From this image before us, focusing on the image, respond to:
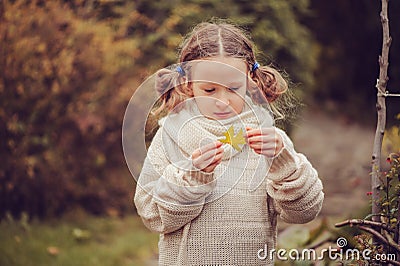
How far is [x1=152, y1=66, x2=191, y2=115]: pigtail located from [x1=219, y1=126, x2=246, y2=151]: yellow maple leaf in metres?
0.24

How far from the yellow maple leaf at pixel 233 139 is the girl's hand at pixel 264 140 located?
0.03 meters

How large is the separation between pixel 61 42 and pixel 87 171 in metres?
0.89

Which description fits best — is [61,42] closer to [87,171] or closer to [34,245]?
[87,171]

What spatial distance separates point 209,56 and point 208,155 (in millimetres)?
359

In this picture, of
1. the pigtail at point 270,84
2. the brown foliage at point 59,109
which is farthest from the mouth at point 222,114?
the brown foliage at point 59,109

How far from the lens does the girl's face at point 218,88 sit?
6.59ft

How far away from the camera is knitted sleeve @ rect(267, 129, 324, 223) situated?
2.03 metres

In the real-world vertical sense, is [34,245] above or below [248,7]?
below

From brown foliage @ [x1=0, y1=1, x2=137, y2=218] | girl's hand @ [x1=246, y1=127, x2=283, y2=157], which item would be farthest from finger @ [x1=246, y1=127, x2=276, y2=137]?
brown foliage @ [x1=0, y1=1, x2=137, y2=218]

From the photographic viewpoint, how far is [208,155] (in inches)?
75.2

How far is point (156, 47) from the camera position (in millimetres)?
4988

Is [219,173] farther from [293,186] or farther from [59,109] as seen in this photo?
[59,109]

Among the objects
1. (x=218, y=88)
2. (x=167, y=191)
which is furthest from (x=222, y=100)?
(x=167, y=191)

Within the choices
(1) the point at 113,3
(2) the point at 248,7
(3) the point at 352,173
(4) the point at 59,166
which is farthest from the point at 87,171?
(3) the point at 352,173
